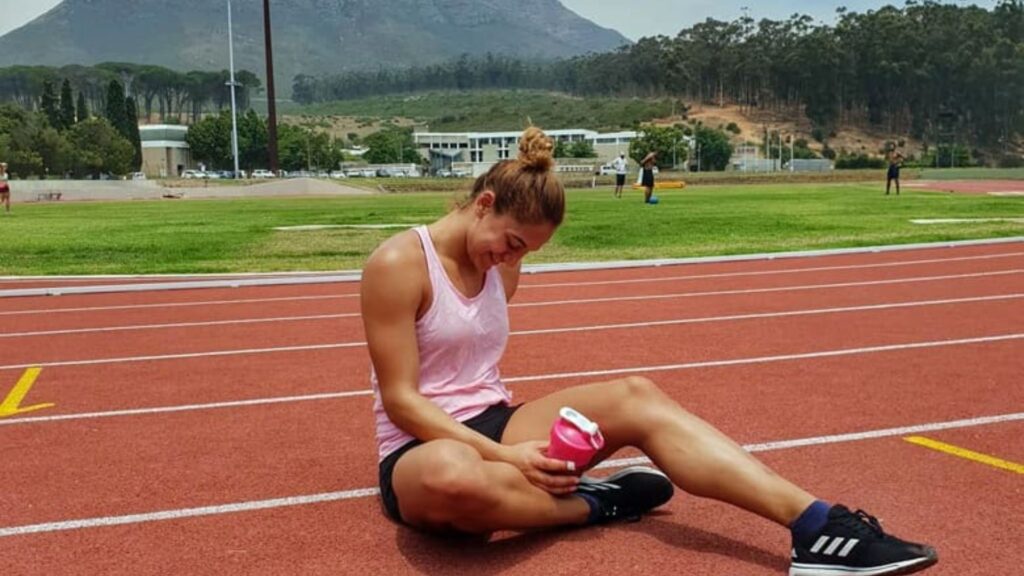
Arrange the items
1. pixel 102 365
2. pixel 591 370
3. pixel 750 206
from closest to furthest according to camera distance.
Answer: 1. pixel 591 370
2. pixel 102 365
3. pixel 750 206

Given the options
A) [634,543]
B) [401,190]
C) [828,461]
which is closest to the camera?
[634,543]

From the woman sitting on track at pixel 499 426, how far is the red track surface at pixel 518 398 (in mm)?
178

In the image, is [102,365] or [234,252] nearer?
[102,365]

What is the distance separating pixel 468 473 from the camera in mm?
3164

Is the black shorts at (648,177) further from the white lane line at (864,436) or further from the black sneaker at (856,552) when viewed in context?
the black sneaker at (856,552)

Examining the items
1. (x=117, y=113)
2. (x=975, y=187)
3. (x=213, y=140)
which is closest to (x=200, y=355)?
(x=975, y=187)

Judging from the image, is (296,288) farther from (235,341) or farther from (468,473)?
(468,473)

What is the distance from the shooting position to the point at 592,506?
141 inches

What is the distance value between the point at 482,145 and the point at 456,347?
5519 inches

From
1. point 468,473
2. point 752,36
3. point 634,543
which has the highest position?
point 752,36

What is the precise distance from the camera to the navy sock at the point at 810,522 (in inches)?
121

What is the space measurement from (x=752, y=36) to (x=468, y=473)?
148 metres

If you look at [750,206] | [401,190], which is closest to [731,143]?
[401,190]

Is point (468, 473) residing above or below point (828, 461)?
above
